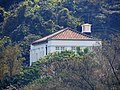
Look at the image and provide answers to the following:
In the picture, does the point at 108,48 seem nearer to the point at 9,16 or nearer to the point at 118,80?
the point at 118,80

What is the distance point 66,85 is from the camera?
3581 cm

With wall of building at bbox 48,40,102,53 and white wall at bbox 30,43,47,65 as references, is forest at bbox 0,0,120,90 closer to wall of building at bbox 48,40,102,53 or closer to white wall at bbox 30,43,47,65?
white wall at bbox 30,43,47,65

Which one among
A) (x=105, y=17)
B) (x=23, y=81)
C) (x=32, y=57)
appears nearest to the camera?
(x=23, y=81)

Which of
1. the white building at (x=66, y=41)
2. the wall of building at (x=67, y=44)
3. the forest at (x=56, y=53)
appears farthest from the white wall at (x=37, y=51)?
the wall of building at (x=67, y=44)

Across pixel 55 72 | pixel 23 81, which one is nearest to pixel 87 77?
pixel 55 72

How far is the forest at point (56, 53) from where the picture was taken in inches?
1388

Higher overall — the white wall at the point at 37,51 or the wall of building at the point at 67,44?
the wall of building at the point at 67,44

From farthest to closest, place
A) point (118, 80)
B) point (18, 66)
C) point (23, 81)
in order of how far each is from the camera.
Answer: point (18, 66) < point (23, 81) < point (118, 80)

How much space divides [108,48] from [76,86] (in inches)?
115

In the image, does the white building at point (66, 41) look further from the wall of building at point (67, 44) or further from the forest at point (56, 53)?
the forest at point (56, 53)

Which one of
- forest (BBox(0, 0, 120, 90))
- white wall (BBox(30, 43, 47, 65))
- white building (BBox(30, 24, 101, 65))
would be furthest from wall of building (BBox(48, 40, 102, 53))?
forest (BBox(0, 0, 120, 90))

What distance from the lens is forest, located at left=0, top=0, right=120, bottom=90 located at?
35.2m

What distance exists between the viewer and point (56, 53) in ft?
153

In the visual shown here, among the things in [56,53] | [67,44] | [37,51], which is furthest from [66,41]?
[56,53]
